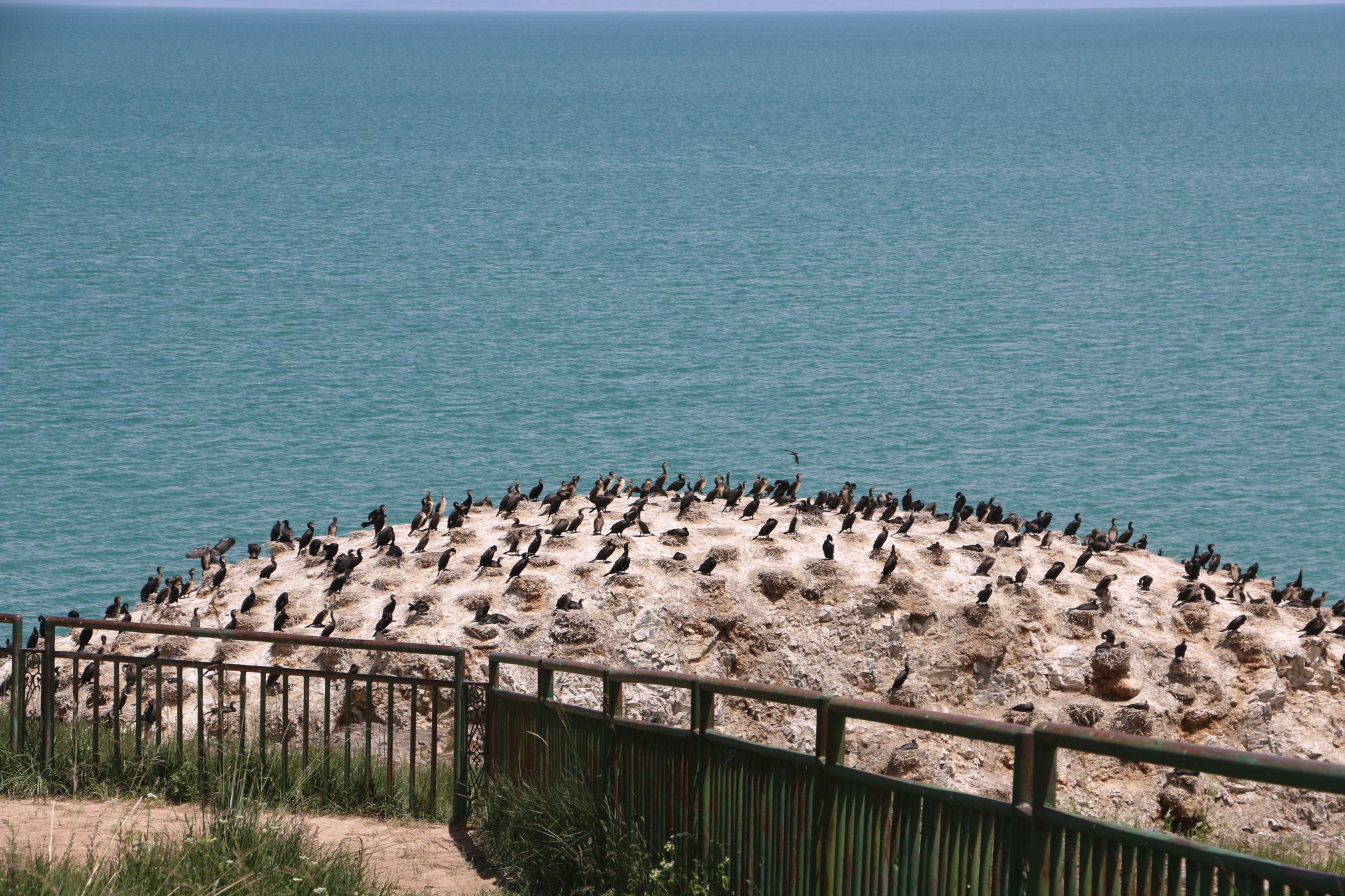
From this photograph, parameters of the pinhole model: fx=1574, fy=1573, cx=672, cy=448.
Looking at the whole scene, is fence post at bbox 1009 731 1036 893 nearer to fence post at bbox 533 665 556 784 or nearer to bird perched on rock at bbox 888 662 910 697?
fence post at bbox 533 665 556 784

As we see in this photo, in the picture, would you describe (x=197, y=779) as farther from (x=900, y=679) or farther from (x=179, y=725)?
(x=900, y=679)

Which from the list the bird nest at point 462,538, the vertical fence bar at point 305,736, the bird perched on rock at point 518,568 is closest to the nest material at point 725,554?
the bird perched on rock at point 518,568

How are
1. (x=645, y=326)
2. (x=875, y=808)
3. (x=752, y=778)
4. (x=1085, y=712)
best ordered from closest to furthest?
(x=875, y=808) → (x=752, y=778) → (x=1085, y=712) → (x=645, y=326)

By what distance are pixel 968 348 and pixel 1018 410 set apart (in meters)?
13.0

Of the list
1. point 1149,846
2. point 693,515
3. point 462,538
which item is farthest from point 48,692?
point 693,515

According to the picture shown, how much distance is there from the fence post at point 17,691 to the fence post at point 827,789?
6.77 metres

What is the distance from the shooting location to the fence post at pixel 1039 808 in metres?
5.48

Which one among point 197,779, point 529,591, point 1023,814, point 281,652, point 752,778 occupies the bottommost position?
point 281,652

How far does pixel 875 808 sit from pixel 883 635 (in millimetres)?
15230

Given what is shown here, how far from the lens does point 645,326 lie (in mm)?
90875

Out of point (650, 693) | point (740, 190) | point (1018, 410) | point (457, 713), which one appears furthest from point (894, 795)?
point (740, 190)

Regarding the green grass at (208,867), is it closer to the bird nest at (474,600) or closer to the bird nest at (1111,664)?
the bird nest at (474,600)

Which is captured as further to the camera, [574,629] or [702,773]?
[574,629]

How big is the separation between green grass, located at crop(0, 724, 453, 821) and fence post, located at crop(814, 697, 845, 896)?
188 inches
